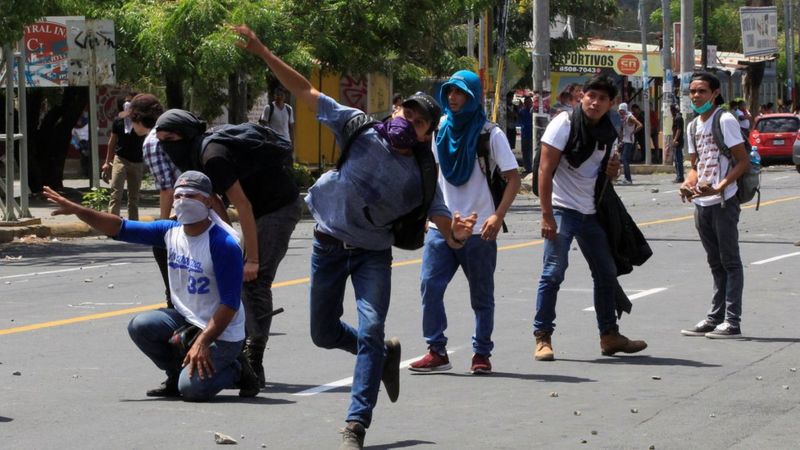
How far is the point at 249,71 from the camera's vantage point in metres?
26.2

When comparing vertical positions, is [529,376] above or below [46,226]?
below

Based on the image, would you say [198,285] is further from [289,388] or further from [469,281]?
[469,281]

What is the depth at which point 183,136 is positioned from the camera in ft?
28.6

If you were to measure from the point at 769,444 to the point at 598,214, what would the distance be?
2.98m

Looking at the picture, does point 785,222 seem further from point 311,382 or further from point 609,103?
point 311,382

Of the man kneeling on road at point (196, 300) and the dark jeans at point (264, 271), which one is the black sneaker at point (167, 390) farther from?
the dark jeans at point (264, 271)

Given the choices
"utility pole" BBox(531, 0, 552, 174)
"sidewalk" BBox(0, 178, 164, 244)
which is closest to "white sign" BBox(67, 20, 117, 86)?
"sidewalk" BBox(0, 178, 164, 244)

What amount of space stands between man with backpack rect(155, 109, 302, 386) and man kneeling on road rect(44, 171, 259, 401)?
229mm

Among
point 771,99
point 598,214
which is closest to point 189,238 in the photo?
point 598,214

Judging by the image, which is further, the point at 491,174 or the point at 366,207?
the point at 491,174

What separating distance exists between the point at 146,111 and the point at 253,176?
1.48 m

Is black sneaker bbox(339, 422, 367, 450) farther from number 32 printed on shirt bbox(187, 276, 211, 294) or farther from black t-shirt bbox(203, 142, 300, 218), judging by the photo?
black t-shirt bbox(203, 142, 300, 218)

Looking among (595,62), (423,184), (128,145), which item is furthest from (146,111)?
(595,62)

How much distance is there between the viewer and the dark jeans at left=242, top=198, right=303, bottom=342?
8867 millimetres
